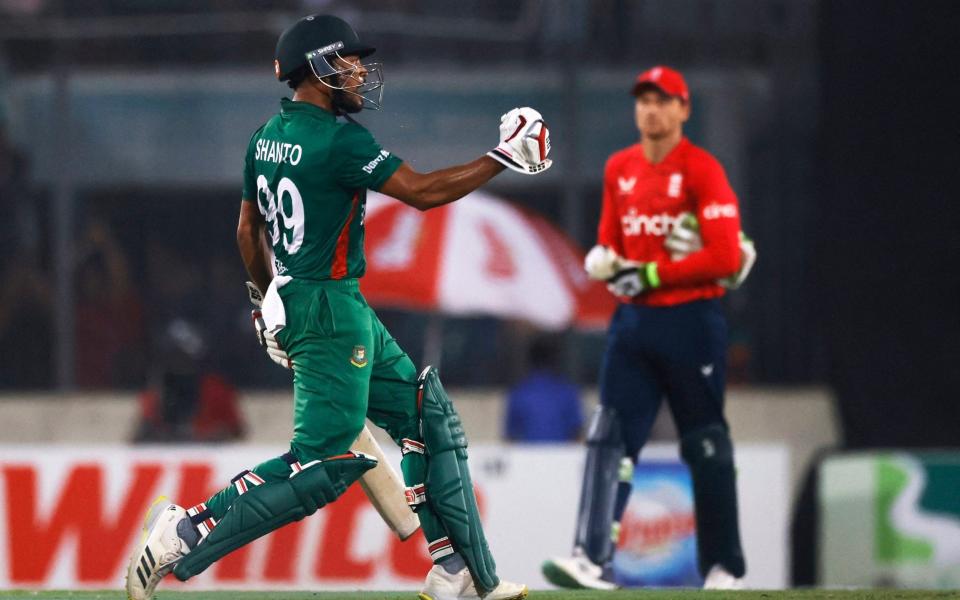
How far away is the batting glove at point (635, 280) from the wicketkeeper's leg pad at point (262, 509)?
1.82m

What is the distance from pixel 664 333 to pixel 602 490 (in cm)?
64

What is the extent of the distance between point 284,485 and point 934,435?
858 centimetres

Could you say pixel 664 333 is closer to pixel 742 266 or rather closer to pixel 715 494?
pixel 742 266

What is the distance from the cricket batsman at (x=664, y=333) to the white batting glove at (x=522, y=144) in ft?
4.89

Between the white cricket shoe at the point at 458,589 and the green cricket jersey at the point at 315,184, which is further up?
the green cricket jersey at the point at 315,184

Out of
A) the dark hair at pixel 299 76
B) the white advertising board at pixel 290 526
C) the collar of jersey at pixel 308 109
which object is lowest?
the white advertising board at pixel 290 526

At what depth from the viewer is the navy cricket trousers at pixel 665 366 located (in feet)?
22.9

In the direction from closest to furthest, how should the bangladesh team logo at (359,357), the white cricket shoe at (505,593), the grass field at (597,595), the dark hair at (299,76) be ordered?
the bangladesh team logo at (359,357)
the dark hair at (299,76)
the white cricket shoe at (505,593)
the grass field at (597,595)

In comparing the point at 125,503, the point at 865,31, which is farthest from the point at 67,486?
the point at 865,31

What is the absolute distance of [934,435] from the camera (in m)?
13.2

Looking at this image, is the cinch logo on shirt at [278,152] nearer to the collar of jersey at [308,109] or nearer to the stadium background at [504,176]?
the collar of jersey at [308,109]

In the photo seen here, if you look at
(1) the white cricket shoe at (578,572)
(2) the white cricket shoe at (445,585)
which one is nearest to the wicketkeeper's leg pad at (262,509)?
(2) the white cricket shoe at (445,585)

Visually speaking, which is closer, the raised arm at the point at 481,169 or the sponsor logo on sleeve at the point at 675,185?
the raised arm at the point at 481,169

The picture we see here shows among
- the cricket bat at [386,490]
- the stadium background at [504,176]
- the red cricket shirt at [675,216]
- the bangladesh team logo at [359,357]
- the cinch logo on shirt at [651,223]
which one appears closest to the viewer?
the bangladesh team logo at [359,357]
